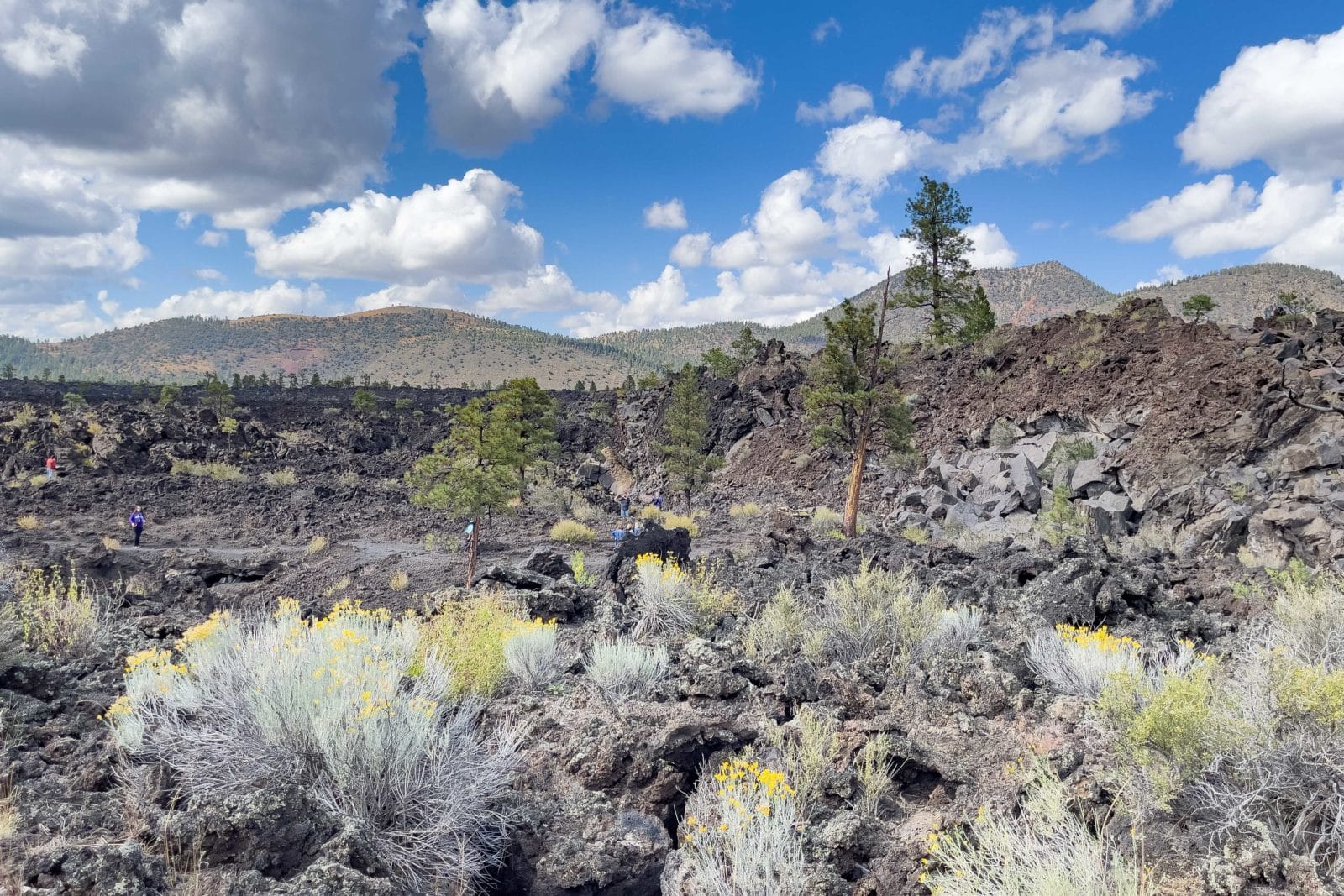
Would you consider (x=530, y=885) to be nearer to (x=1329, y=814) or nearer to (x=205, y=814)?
(x=205, y=814)

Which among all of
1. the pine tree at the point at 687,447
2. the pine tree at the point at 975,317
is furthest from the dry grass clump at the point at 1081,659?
the pine tree at the point at 975,317

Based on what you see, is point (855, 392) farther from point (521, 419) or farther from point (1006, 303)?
point (1006, 303)

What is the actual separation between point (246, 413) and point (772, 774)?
52.2m

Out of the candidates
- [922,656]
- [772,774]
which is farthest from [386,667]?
[922,656]

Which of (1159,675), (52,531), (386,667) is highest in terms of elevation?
(386,667)

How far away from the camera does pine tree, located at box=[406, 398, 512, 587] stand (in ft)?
59.7

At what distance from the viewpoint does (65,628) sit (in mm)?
6418

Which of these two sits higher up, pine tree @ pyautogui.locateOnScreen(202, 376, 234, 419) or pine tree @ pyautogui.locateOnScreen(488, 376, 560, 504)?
pine tree @ pyautogui.locateOnScreen(202, 376, 234, 419)

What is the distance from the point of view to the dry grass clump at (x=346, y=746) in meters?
3.72

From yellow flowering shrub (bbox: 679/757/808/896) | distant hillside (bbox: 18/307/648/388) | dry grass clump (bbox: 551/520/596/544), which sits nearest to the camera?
yellow flowering shrub (bbox: 679/757/808/896)

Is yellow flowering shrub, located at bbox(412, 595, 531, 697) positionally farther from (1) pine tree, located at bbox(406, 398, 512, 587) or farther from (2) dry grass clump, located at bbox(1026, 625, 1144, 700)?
(1) pine tree, located at bbox(406, 398, 512, 587)

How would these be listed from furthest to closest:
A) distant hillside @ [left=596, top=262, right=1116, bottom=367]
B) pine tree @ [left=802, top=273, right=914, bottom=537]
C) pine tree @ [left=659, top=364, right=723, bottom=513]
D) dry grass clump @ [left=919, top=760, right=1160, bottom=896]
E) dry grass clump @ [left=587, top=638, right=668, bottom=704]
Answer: distant hillside @ [left=596, top=262, right=1116, bottom=367] < pine tree @ [left=659, top=364, right=723, bottom=513] < pine tree @ [left=802, top=273, right=914, bottom=537] < dry grass clump @ [left=587, top=638, right=668, bottom=704] < dry grass clump @ [left=919, top=760, right=1160, bottom=896]

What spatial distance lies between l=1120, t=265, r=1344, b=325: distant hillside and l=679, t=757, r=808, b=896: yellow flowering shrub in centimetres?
9525

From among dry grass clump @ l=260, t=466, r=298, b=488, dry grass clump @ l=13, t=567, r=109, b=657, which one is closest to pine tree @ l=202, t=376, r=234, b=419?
dry grass clump @ l=260, t=466, r=298, b=488
